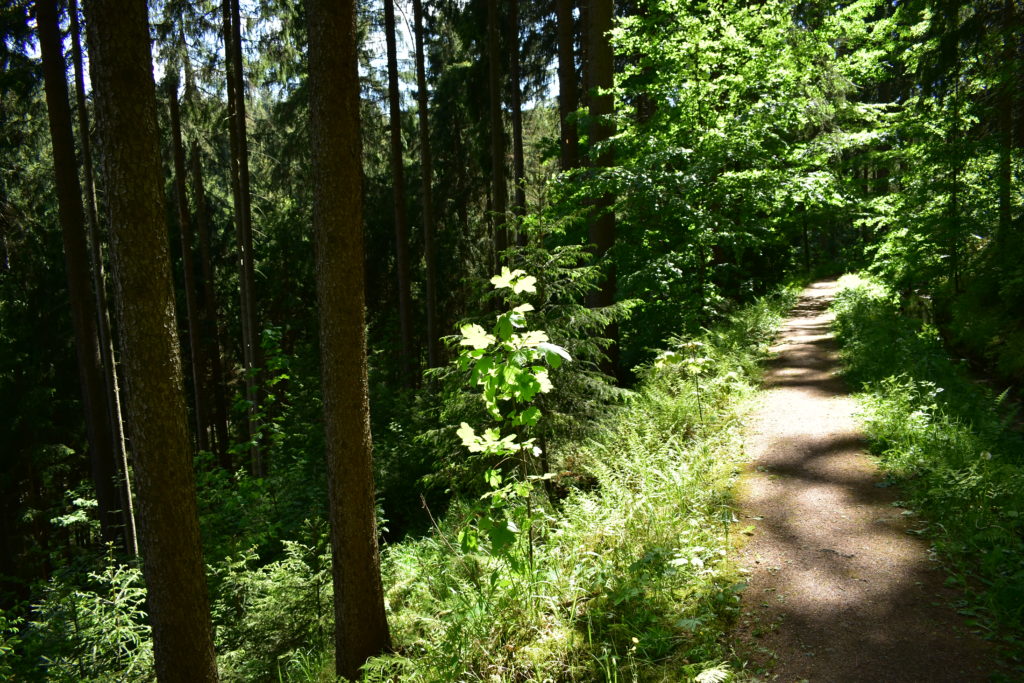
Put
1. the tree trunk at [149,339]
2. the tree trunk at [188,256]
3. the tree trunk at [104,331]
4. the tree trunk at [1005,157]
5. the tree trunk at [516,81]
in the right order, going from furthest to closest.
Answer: the tree trunk at [188,256] → the tree trunk at [516,81] → the tree trunk at [104,331] → the tree trunk at [1005,157] → the tree trunk at [149,339]

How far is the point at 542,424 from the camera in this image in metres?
6.67

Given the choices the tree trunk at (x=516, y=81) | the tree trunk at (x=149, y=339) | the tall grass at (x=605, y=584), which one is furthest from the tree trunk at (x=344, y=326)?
the tree trunk at (x=516, y=81)

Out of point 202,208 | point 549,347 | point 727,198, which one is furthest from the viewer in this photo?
point 202,208

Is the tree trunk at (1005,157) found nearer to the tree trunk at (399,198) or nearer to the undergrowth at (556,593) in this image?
the undergrowth at (556,593)

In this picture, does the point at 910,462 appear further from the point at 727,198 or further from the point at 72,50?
the point at 72,50

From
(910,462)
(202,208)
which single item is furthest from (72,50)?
(910,462)

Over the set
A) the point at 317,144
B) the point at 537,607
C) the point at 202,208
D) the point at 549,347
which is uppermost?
the point at 202,208

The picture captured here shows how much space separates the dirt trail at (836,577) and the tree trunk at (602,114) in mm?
3996

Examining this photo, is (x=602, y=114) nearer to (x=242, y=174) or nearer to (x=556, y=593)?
(x=556, y=593)

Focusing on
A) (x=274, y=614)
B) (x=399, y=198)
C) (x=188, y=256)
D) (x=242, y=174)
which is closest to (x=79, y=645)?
(x=274, y=614)

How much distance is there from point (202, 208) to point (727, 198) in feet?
56.7

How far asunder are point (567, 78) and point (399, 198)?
7144 mm

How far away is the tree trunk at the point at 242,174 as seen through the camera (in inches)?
551

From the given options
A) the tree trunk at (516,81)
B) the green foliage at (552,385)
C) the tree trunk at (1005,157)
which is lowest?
the green foliage at (552,385)
